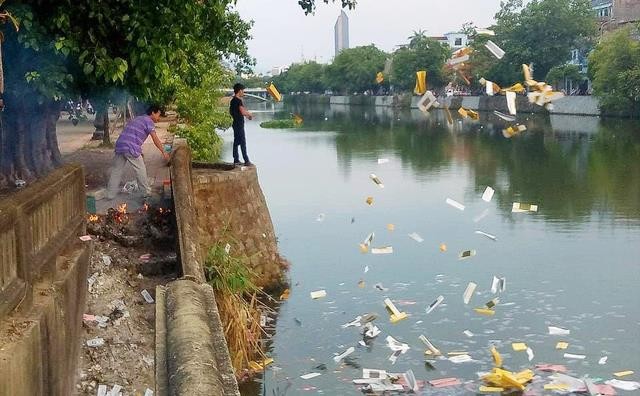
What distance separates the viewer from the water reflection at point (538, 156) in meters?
21.6

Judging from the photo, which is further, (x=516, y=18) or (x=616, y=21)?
(x=616, y=21)

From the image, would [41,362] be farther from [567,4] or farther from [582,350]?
[567,4]

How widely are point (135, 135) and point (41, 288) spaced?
6584 millimetres

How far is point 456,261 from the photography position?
14891mm

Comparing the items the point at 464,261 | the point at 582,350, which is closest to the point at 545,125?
the point at 464,261

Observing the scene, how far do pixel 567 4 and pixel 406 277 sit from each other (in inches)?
1991

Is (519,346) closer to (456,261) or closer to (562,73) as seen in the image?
(456,261)

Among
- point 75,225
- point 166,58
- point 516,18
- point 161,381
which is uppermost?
point 516,18

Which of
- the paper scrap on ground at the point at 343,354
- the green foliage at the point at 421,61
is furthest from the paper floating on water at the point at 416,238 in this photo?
the green foliage at the point at 421,61

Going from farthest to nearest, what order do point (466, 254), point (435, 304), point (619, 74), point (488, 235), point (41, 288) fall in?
1. point (619, 74)
2. point (488, 235)
3. point (466, 254)
4. point (435, 304)
5. point (41, 288)

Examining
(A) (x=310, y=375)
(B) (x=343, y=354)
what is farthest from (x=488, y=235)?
(A) (x=310, y=375)

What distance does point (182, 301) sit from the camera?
597 centimetres

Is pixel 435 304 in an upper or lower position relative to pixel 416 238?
lower

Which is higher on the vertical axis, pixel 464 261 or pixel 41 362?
pixel 41 362
